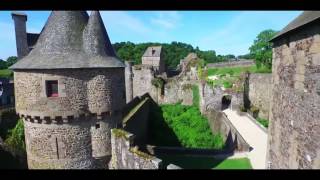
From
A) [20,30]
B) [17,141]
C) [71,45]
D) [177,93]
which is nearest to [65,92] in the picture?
[71,45]

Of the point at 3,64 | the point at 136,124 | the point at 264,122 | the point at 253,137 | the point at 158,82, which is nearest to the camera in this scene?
the point at 136,124

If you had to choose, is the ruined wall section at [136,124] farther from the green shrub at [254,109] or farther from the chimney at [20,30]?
the green shrub at [254,109]

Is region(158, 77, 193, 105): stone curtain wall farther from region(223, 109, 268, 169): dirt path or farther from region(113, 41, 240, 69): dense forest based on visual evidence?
region(113, 41, 240, 69): dense forest

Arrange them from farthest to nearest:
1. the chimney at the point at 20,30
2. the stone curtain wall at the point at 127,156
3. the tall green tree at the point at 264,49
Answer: the tall green tree at the point at 264,49, the chimney at the point at 20,30, the stone curtain wall at the point at 127,156

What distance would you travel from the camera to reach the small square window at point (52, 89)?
11.1m

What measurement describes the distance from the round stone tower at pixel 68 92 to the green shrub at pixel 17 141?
11.3ft

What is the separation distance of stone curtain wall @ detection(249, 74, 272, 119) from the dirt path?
3.81 metres

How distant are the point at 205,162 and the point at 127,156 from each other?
559cm

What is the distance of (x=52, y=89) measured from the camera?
36.8ft

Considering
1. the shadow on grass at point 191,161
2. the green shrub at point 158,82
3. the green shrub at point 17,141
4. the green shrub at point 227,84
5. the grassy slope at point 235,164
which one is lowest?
the shadow on grass at point 191,161

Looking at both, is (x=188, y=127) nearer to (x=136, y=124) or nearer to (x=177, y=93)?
(x=177, y=93)

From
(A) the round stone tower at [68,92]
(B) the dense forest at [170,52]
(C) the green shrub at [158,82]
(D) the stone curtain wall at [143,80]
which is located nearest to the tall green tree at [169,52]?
(B) the dense forest at [170,52]
